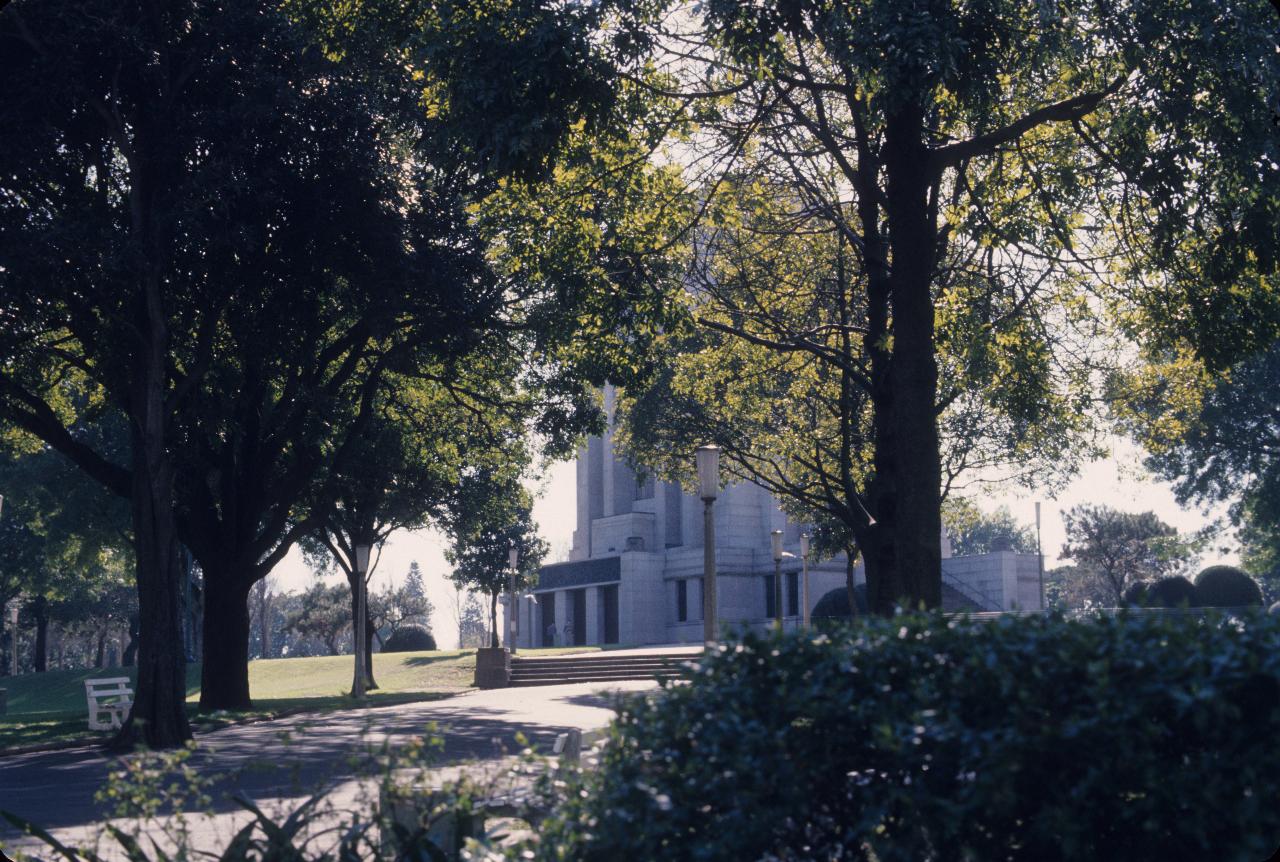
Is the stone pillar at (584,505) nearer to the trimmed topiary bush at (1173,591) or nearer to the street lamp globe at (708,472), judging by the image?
the trimmed topiary bush at (1173,591)

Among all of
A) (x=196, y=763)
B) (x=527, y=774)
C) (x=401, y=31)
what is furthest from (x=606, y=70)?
(x=196, y=763)

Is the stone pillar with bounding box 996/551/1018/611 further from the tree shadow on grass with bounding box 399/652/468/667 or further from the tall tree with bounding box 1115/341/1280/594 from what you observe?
the tree shadow on grass with bounding box 399/652/468/667

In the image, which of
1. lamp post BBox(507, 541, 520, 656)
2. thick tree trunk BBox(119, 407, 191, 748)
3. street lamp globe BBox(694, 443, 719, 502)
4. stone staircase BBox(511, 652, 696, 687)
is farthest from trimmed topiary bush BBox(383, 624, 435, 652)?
street lamp globe BBox(694, 443, 719, 502)

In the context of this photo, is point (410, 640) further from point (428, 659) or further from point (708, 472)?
point (708, 472)

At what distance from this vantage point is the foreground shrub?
371cm

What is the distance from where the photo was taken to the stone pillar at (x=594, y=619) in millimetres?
72812

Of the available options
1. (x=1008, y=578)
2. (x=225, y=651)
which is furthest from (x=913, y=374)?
(x=1008, y=578)

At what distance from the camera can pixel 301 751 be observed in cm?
1622

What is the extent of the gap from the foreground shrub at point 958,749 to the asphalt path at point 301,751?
52cm

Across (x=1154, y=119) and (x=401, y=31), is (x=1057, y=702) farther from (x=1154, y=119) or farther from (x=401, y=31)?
(x=401, y=31)

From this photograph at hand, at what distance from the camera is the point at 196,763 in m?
14.9

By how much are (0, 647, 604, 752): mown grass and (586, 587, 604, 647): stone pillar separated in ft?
61.6

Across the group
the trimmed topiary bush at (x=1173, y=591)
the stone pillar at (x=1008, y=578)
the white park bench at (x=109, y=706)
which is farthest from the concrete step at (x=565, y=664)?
the stone pillar at (x=1008, y=578)

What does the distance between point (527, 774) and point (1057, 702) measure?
253 cm
